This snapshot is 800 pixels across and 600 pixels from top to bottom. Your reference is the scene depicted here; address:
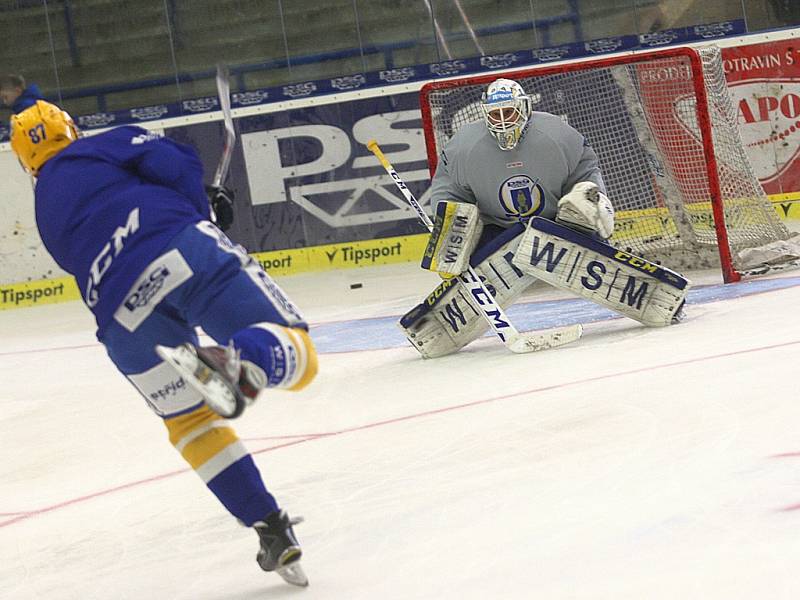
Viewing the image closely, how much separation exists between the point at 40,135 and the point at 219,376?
2.67 ft

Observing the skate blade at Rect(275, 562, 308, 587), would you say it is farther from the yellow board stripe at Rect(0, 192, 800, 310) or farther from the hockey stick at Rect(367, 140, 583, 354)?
the yellow board stripe at Rect(0, 192, 800, 310)

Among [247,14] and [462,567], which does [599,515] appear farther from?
[247,14]

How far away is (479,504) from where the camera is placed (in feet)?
8.65

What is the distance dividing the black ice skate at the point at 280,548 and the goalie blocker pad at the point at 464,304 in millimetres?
2561

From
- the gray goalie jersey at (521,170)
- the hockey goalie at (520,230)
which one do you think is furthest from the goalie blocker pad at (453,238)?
the gray goalie jersey at (521,170)

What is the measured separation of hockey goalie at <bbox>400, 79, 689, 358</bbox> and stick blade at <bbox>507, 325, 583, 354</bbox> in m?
0.15

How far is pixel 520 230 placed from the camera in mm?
4805

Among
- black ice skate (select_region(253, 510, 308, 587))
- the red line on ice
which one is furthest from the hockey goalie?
black ice skate (select_region(253, 510, 308, 587))

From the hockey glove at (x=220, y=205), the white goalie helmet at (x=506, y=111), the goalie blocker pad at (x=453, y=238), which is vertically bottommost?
the goalie blocker pad at (x=453, y=238)

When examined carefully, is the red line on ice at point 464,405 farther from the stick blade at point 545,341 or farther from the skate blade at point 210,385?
the skate blade at point 210,385

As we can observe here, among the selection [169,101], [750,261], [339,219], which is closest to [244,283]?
[750,261]

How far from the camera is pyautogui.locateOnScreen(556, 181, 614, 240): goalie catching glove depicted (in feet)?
15.1

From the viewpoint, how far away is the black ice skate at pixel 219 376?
1.92m

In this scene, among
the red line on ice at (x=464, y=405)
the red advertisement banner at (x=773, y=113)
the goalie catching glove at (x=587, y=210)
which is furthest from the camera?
the red advertisement banner at (x=773, y=113)
